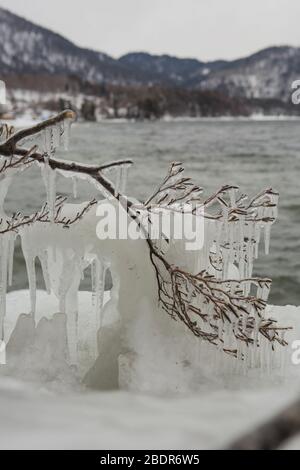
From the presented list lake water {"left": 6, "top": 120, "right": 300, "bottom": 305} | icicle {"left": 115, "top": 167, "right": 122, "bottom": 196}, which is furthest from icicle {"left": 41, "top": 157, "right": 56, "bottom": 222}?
lake water {"left": 6, "top": 120, "right": 300, "bottom": 305}

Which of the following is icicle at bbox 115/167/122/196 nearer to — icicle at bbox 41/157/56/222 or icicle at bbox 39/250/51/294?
icicle at bbox 41/157/56/222

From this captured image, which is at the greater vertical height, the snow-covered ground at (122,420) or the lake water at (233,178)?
the lake water at (233,178)

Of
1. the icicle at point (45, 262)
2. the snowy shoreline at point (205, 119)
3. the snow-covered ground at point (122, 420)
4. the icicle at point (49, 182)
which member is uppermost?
the snowy shoreline at point (205, 119)

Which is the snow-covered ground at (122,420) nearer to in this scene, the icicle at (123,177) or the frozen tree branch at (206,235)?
the frozen tree branch at (206,235)

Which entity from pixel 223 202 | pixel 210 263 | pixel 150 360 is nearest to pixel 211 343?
pixel 150 360

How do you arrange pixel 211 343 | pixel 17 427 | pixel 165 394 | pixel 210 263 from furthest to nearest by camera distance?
pixel 210 263
pixel 211 343
pixel 165 394
pixel 17 427

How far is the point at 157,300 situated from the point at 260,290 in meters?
1.10

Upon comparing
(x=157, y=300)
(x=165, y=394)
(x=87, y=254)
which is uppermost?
(x=87, y=254)

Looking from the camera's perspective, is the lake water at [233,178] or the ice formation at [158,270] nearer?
the ice formation at [158,270]

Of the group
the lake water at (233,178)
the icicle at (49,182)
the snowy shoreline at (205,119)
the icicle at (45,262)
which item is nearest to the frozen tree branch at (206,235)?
the icicle at (49,182)

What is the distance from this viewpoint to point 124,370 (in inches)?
205

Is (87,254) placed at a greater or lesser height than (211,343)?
greater

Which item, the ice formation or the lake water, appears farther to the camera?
the lake water
